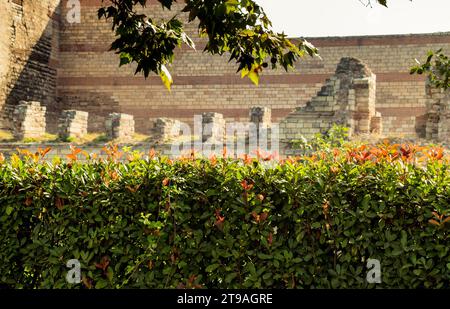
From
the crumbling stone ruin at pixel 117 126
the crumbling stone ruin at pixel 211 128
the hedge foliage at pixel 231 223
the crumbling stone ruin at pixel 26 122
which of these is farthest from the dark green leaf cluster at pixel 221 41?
the crumbling stone ruin at pixel 26 122

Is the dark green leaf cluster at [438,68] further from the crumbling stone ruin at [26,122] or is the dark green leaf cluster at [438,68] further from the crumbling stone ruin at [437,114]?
the crumbling stone ruin at [26,122]

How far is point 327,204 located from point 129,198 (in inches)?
56.8

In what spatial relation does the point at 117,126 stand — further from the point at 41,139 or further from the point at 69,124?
the point at 41,139

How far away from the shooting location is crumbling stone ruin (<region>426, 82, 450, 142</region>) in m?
13.6

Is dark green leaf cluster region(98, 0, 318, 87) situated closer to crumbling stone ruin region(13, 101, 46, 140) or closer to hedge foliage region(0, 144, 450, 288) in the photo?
hedge foliage region(0, 144, 450, 288)

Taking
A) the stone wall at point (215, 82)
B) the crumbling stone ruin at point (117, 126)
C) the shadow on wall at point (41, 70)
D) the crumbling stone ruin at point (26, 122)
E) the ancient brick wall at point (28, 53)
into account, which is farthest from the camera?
the stone wall at point (215, 82)

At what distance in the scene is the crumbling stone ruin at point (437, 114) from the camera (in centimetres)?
1357

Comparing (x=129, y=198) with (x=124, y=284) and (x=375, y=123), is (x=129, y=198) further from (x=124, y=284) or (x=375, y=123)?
(x=375, y=123)

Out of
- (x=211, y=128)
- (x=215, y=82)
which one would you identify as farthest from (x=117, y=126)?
(x=215, y=82)

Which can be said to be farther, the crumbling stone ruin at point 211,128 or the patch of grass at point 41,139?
the patch of grass at point 41,139

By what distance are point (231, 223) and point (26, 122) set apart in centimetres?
1467

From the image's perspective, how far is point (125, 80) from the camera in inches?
982

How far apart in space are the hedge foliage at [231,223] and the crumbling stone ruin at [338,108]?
9445mm

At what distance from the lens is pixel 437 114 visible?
1413cm
